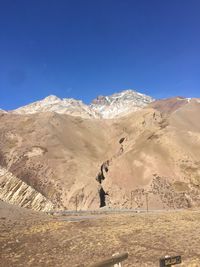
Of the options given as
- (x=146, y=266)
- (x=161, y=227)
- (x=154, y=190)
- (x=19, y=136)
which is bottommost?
(x=146, y=266)

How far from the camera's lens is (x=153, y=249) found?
A: 20.1 meters

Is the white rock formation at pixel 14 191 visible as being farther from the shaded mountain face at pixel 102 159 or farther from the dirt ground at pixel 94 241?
the dirt ground at pixel 94 241

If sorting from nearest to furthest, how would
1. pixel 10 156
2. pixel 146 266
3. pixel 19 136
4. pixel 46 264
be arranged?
pixel 146 266 → pixel 46 264 → pixel 10 156 → pixel 19 136

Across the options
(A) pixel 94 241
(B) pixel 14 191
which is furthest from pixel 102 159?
(A) pixel 94 241

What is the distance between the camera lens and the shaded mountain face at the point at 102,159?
58.6 meters

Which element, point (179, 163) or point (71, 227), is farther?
point (179, 163)

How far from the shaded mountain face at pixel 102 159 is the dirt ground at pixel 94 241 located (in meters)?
8.03

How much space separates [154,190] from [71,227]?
33675 mm

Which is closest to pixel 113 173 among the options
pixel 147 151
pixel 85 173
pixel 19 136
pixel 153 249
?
pixel 147 151

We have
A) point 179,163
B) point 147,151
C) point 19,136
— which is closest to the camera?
point 179,163

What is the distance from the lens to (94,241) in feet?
73.1

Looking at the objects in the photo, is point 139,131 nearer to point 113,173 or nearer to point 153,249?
point 113,173

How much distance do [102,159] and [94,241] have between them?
68225 millimetres

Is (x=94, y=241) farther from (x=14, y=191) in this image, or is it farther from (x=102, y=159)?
(x=102, y=159)
